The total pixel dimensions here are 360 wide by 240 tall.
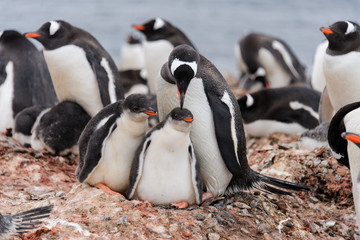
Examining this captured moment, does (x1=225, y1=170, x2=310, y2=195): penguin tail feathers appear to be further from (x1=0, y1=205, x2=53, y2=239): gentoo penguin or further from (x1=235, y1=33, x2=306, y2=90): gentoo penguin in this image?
(x1=235, y1=33, x2=306, y2=90): gentoo penguin

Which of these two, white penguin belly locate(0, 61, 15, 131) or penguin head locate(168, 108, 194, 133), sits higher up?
penguin head locate(168, 108, 194, 133)

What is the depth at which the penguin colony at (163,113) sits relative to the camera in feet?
14.5

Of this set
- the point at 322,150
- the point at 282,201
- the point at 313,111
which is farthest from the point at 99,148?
the point at 313,111

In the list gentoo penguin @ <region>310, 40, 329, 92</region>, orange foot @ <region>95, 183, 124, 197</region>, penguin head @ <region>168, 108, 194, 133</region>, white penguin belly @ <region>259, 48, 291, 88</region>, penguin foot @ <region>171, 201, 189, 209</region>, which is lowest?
white penguin belly @ <region>259, 48, 291, 88</region>

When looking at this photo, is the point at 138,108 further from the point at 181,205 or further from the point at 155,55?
the point at 155,55

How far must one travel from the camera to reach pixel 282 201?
4949mm

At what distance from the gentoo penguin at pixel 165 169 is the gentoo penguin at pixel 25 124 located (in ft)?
7.83

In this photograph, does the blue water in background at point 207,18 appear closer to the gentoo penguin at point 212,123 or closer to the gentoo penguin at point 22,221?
the gentoo penguin at point 212,123

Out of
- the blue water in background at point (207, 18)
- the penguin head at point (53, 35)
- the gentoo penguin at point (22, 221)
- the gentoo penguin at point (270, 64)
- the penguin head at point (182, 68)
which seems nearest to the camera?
the gentoo penguin at point (22, 221)

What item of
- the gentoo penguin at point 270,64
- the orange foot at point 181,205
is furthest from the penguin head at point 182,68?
the gentoo penguin at point 270,64

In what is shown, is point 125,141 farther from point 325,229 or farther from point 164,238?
point 325,229

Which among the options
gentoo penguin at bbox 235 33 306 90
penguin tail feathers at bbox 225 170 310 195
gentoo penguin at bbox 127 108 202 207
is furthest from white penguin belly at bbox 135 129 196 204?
gentoo penguin at bbox 235 33 306 90

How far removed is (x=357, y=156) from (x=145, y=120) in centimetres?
155

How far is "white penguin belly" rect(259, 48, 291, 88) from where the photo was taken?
12.5 m
